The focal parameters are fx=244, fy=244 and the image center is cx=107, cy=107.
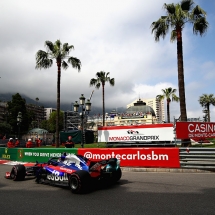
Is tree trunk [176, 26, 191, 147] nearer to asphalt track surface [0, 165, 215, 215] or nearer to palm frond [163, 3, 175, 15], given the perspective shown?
palm frond [163, 3, 175, 15]

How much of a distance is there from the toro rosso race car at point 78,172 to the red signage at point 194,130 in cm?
961

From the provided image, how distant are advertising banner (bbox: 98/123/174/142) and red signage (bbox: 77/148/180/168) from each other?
9588 millimetres

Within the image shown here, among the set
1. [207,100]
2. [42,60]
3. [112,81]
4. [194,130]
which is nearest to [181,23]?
[194,130]

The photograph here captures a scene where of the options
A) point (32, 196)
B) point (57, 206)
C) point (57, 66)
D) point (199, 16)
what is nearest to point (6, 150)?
point (57, 66)

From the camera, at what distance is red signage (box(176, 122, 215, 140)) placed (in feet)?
54.1

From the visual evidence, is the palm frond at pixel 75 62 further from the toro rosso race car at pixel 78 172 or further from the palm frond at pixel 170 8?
the toro rosso race car at pixel 78 172

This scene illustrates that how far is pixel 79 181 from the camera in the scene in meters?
6.82

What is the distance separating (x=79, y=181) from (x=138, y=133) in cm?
1592

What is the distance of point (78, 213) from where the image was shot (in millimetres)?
5016

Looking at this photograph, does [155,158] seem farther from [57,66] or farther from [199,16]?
[57,66]

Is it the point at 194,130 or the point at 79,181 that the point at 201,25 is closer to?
the point at 194,130

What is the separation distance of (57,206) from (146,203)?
2046 millimetres

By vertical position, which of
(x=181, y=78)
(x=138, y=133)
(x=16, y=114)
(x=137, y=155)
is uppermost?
(x=16, y=114)

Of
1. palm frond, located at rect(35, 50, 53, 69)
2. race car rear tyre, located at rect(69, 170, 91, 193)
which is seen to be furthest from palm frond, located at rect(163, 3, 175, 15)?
race car rear tyre, located at rect(69, 170, 91, 193)
